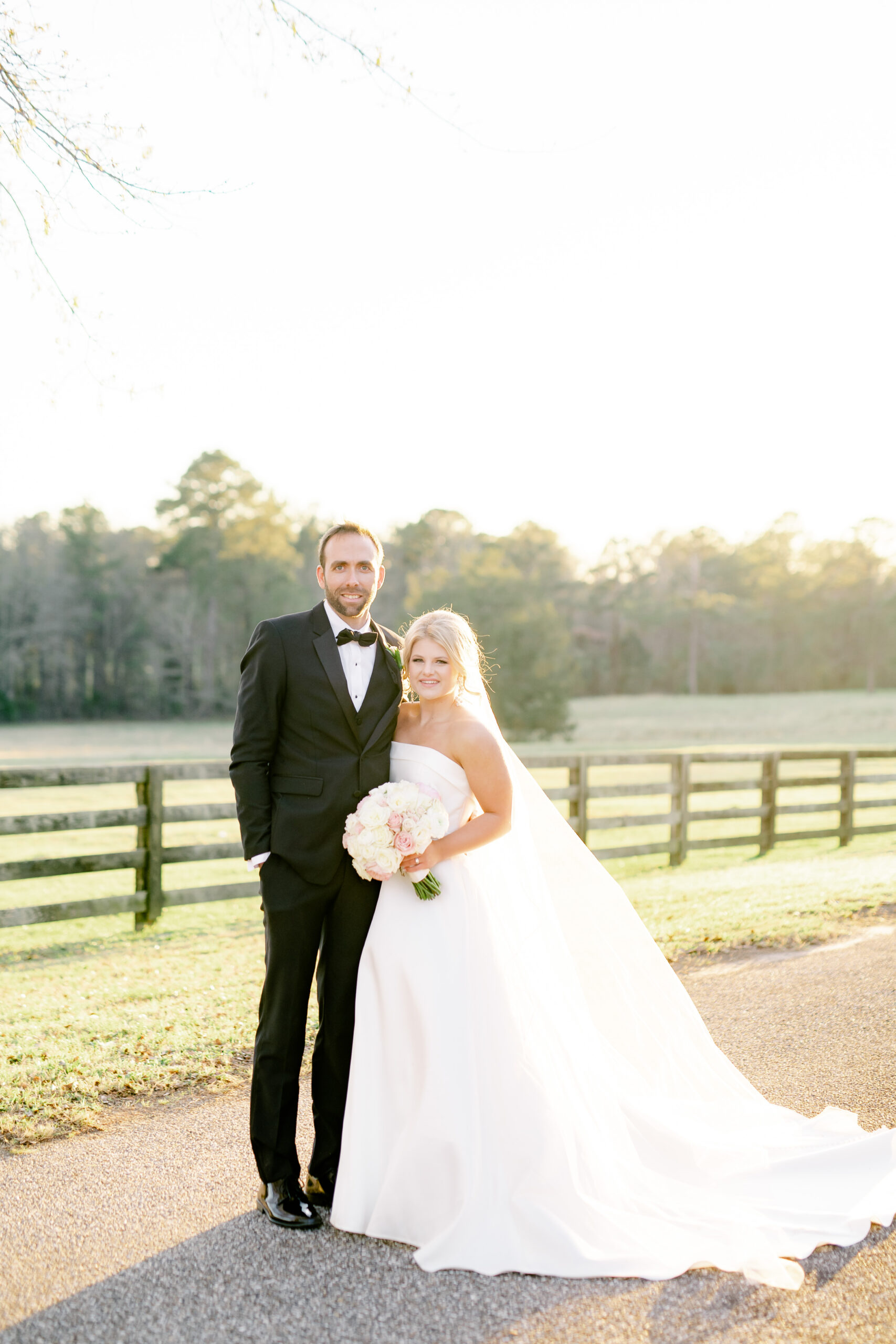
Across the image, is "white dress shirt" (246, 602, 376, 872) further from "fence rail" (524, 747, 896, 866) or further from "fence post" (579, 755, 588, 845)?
"fence post" (579, 755, 588, 845)

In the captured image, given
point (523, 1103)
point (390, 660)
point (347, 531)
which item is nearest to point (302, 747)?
point (390, 660)

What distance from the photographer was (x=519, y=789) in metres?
4.15

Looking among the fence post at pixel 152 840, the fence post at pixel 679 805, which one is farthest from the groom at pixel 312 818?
the fence post at pixel 679 805

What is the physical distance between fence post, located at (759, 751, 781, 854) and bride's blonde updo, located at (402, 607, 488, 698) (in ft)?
31.4

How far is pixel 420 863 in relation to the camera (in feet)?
11.1

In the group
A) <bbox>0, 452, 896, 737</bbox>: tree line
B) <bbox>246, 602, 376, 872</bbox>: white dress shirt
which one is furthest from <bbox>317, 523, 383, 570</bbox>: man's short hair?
<bbox>0, 452, 896, 737</bbox>: tree line

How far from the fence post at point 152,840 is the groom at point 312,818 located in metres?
4.68

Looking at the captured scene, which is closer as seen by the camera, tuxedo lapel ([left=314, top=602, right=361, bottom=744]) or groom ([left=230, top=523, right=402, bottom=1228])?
groom ([left=230, top=523, right=402, bottom=1228])

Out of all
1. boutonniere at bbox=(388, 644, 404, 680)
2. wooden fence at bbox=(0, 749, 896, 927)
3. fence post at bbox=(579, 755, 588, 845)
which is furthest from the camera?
fence post at bbox=(579, 755, 588, 845)

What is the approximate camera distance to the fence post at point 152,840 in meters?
7.94

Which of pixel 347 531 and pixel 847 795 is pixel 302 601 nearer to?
pixel 847 795

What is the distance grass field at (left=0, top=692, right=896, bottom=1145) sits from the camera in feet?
14.8

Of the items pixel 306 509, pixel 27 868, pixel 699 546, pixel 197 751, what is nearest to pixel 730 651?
pixel 699 546

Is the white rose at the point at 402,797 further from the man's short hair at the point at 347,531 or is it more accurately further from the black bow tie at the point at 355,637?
the man's short hair at the point at 347,531
